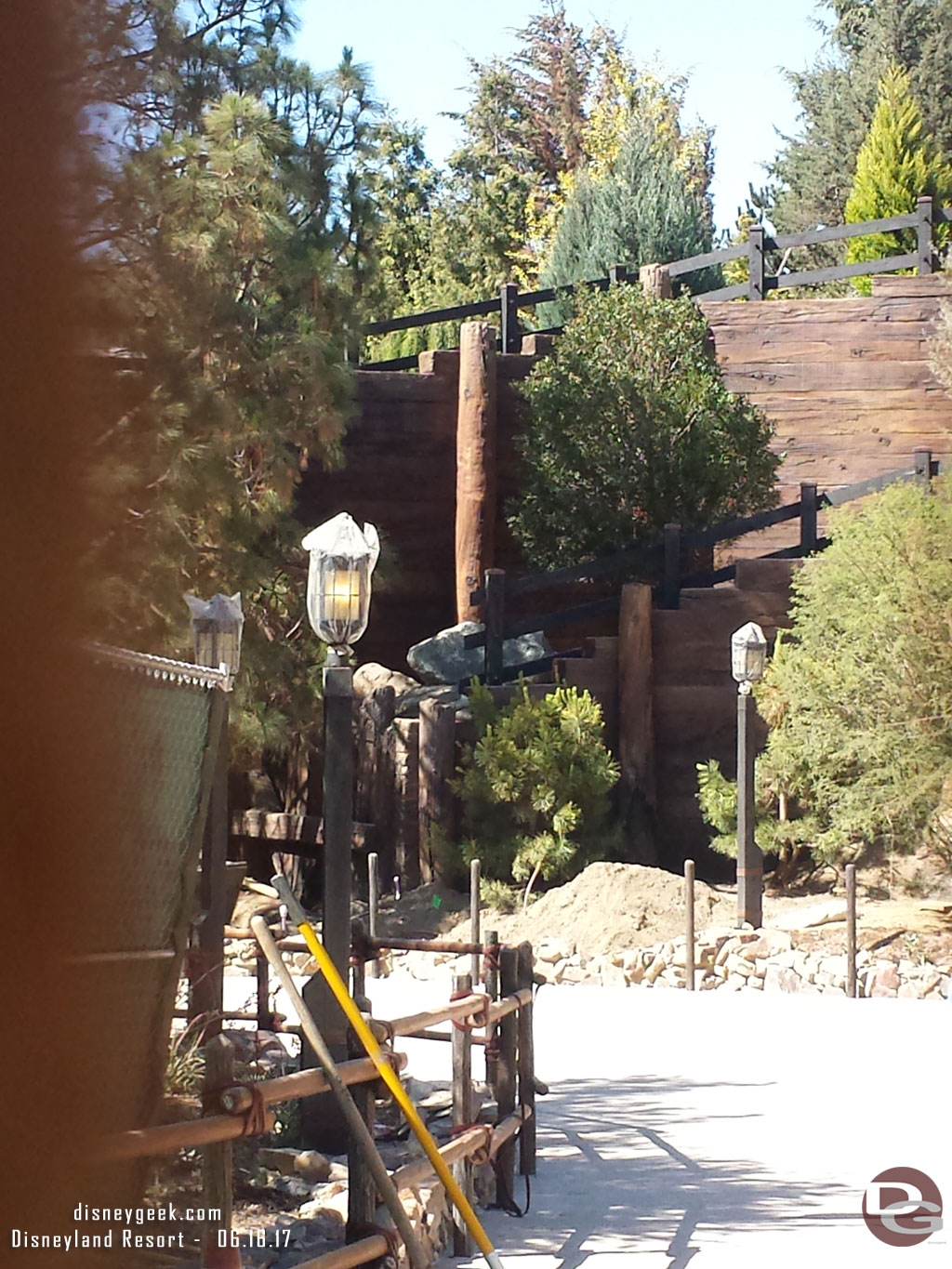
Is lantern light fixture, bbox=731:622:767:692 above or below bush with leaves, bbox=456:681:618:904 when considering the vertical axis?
above

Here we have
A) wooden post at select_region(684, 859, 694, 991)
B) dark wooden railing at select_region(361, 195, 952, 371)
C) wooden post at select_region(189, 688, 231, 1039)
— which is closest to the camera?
wooden post at select_region(189, 688, 231, 1039)

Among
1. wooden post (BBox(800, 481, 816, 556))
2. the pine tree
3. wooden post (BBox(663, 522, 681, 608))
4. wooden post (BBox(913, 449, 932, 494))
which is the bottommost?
wooden post (BBox(663, 522, 681, 608))

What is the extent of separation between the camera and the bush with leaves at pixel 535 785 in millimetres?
15945

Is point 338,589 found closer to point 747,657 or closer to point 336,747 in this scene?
point 336,747

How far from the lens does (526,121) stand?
1320 inches

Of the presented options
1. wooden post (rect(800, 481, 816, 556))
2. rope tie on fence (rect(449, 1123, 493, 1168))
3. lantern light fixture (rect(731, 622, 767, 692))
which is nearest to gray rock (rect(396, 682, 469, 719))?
wooden post (rect(800, 481, 816, 556))

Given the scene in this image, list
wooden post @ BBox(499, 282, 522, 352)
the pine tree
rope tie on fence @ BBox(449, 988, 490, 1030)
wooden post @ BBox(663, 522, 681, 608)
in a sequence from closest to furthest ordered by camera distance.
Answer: rope tie on fence @ BBox(449, 988, 490, 1030)
wooden post @ BBox(663, 522, 681, 608)
wooden post @ BBox(499, 282, 522, 352)
the pine tree

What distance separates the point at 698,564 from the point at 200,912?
1349cm

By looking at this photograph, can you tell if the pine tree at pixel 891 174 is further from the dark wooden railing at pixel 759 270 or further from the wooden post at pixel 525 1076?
the wooden post at pixel 525 1076

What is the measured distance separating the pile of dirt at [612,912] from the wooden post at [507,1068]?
6983 mm

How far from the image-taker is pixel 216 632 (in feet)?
28.8

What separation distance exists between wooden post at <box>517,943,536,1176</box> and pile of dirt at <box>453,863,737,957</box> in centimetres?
687

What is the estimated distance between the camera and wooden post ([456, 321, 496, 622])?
63.3 feet

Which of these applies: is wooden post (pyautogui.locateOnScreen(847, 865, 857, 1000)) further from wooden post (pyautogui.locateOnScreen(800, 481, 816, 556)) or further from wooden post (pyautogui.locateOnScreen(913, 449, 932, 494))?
wooden post (pyautogui.locateOnScreen(913, 449, 932, 494))
